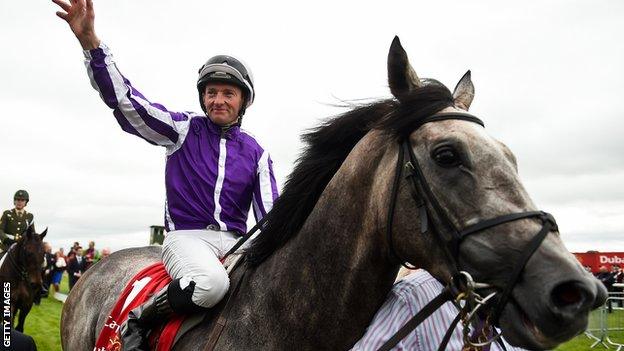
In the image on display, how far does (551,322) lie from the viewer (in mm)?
2008

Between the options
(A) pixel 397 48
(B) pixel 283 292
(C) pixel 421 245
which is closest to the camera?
(C) pixel 421 245

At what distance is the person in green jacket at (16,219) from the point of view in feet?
46.3

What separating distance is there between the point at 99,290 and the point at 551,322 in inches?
167

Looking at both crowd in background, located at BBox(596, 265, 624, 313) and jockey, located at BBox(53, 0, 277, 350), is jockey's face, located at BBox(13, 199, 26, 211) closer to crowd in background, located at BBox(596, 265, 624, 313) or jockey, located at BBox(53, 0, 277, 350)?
jockey, located at BBox(53, 0, 277, 350)

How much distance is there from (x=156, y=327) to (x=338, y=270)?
54.6 inches

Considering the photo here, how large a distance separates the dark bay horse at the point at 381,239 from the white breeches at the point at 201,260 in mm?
146

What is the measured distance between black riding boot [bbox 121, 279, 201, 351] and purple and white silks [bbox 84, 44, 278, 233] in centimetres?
65

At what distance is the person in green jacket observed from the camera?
14.1 meters

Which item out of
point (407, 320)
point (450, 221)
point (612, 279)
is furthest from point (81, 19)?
point (612, 279)

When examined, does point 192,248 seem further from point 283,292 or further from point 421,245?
point 421,245

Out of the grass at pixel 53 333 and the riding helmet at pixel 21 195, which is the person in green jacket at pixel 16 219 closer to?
the riding helmet at pixel 21 195

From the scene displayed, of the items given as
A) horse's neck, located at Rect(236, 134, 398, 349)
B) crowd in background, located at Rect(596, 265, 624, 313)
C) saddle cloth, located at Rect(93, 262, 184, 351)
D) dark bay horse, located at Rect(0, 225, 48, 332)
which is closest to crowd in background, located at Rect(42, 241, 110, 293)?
dark bay horse, located at Rect(0, 225, 48, 332)

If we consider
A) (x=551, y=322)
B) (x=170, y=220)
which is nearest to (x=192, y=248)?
(x=170, y=220)

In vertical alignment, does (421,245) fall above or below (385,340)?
above
